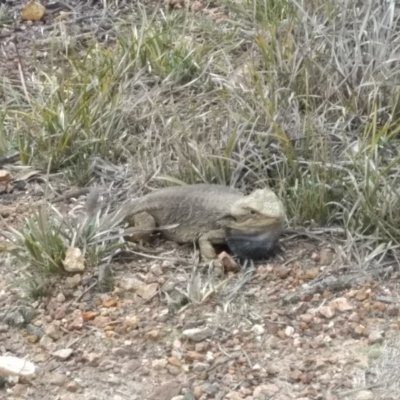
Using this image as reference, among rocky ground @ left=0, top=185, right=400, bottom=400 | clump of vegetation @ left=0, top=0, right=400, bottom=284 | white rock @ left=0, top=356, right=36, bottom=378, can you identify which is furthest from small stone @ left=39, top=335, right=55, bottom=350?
clump of vegetation @ left=0, top=0, right=400, bottom=284

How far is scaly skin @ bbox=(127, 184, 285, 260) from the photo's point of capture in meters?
4.29

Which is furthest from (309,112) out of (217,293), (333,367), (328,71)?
(333,367)

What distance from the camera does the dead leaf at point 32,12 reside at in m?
6.48

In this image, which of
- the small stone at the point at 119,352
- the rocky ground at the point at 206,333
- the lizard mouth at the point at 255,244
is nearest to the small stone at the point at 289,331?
the rocky ground at the point at 206,333

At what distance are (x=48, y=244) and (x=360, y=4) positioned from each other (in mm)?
2255

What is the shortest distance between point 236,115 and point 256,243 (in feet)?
2.55

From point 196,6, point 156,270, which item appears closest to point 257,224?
point 156,270

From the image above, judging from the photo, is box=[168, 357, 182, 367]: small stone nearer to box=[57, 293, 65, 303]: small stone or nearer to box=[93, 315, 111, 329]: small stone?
box=[93, 315, 111, 329]: small stone

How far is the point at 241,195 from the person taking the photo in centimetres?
447

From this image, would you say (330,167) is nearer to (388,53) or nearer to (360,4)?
(388,53)

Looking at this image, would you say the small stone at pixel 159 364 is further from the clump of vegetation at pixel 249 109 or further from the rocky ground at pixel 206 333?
the clump of vegetation at pixel 249 109

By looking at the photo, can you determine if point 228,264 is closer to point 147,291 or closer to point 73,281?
point 147,291

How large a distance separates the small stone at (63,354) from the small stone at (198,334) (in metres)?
0.42

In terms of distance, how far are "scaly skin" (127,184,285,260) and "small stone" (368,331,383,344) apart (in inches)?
24.9
